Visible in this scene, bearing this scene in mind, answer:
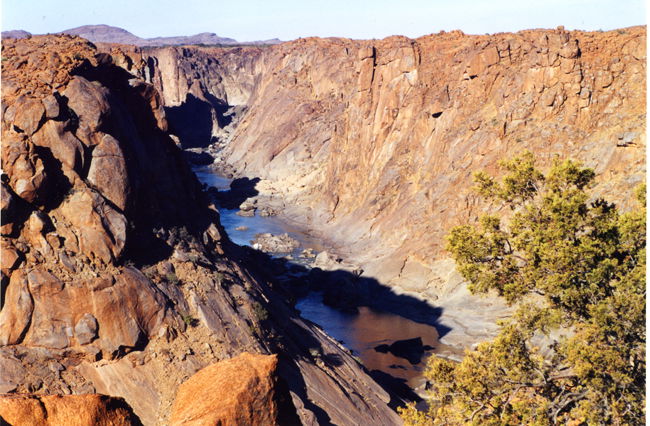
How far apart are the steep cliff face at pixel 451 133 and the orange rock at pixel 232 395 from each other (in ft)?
116

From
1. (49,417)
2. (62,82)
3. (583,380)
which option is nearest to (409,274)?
(62,82)

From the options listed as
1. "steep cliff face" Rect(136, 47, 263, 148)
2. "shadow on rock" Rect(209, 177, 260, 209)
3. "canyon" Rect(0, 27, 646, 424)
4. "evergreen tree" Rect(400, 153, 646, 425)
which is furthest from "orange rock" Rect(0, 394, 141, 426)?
"steep cliff face" Rect(136, 47, 263, 148)

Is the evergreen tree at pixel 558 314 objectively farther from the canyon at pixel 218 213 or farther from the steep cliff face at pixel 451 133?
the steep cliff face at pixel 451 133

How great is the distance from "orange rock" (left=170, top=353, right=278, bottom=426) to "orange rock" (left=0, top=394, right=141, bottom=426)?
1.25 metres

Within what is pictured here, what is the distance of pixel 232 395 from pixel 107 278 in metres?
11.5

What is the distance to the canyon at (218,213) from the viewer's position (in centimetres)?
1861

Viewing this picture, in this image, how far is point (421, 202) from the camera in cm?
5800

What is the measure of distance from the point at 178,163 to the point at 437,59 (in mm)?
40472

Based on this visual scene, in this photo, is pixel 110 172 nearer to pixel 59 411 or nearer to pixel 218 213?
pixel 218 213

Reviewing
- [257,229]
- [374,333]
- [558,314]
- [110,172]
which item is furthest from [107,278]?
[257,229]

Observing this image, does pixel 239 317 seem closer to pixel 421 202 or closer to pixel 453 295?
pixel 453 295

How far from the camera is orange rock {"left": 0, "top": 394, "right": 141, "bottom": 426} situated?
8.55 meters

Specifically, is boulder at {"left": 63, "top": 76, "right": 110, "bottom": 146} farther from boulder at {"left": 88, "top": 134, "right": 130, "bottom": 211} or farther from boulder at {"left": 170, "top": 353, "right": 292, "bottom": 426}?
boulder at {"left": 170, "top": 353, "right": 292, "bottom": 426}

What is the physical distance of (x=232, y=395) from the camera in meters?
10.2
